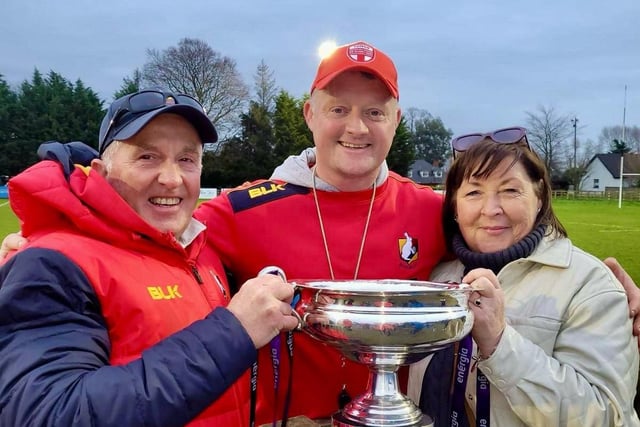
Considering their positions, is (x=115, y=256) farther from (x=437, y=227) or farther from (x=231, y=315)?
(x=437, y=227)

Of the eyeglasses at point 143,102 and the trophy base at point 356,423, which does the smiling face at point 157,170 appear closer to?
the eyeglasses at point 143,102

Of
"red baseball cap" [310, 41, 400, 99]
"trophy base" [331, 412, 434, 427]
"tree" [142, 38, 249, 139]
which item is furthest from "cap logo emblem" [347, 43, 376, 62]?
"tree" [142, 38, 249, 139]

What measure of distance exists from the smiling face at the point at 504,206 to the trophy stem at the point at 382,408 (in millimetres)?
944

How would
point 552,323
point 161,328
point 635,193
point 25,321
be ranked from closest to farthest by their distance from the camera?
point 25,321 → point 161,328 → point 552,323 → point 635,193

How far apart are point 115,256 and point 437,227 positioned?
175 cm

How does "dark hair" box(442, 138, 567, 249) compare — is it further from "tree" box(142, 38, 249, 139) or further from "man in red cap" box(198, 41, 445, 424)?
"tree" box(142, 38, 249, 139)

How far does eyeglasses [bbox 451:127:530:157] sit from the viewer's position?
2715 millimetres

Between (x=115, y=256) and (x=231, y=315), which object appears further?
(x=115, y=256)

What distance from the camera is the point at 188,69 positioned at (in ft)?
147

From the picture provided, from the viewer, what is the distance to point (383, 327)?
5.75ft

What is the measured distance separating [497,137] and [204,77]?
44151 mm

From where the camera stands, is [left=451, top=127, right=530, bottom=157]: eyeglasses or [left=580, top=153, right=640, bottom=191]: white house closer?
[left=451, top=127, right=530, bottom=157]: eyeglasses

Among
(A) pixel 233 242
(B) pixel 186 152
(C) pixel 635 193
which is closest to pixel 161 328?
(B) pixel 186 152

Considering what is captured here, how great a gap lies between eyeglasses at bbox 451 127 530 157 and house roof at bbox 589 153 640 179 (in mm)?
74776
